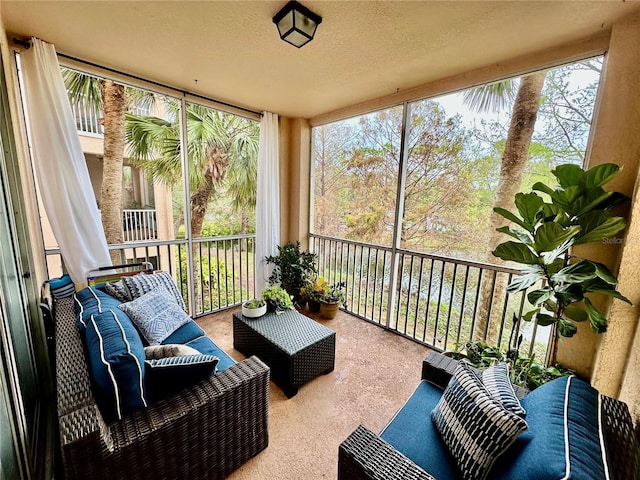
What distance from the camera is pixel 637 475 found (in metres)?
0.87

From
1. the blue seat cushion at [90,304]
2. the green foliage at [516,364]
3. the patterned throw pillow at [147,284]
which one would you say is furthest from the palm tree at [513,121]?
the blue seat cushion at [90,304]

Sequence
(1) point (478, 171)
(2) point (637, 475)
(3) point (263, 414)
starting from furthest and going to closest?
(1) point (478, 171), (3) point (263, 414), (2) point (637, 475)

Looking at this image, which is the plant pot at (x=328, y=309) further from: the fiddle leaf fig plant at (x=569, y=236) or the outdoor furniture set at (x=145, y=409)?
the fiddle leaf fig plant at (x=569, y=236)

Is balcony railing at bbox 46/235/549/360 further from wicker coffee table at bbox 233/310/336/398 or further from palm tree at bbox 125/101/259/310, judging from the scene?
wicker coffee table at bbox 233/310/336/398

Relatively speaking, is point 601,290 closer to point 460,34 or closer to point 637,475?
point 637,475

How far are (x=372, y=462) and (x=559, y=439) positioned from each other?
582mm

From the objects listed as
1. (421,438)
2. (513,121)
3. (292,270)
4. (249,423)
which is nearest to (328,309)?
(292,270)

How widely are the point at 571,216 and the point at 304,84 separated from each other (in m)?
2.29

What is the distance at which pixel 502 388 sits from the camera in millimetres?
1075

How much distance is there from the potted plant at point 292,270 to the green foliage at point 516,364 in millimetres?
1921

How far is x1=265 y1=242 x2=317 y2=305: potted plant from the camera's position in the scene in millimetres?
3340

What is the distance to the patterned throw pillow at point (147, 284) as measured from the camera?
6.52ft

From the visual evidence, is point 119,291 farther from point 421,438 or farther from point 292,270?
point 421,438

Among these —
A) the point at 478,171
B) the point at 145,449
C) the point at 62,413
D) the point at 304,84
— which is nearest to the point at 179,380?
the point at 145,449
